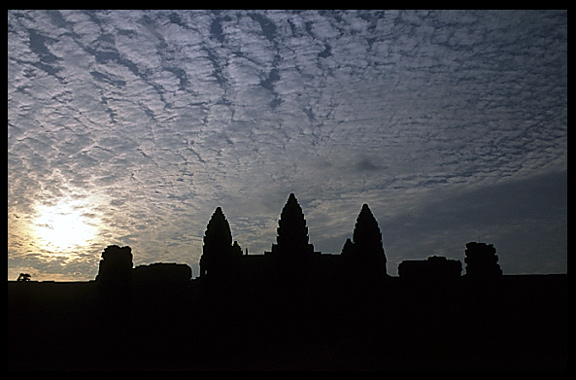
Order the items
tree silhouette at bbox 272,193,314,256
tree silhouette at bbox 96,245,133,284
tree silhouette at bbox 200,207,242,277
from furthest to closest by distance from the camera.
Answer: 1. tree silhouette at bbox 272,193,314,256
2. tree silhouette at bbox 200,207,242,277
3. tree silhouette at bbox 96,245,133,284

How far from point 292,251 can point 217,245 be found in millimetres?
6042

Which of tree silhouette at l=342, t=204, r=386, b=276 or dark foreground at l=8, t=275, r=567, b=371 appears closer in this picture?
dark foreground at l=8, t=275, r=567, b=371

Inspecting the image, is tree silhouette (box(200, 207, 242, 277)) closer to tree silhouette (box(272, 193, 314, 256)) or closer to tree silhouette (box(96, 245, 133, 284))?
tree silhouette (box(272, 193, 314, 256))

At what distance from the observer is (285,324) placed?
33.9 metres

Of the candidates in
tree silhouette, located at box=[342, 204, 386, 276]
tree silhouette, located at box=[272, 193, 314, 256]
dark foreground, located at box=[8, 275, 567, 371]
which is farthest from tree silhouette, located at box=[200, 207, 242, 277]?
tree silhouette, located at box=[342, 204, 386, 276]

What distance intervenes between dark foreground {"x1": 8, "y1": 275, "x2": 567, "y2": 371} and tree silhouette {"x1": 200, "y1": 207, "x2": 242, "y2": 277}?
162 cm

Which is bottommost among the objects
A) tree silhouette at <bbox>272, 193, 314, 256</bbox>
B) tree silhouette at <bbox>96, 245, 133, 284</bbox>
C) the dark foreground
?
the dark foreground

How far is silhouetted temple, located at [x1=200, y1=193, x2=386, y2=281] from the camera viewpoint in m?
35.9

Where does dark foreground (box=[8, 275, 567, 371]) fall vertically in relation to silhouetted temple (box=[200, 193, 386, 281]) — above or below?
below

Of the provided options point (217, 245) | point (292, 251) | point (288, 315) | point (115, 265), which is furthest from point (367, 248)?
point (115, 265)

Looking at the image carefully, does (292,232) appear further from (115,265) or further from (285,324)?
(115,265)

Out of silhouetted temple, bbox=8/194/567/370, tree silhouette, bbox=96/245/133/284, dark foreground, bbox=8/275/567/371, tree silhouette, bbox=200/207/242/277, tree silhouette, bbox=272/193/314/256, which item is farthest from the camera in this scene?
tree silhouette, bbox=272/193/314/256

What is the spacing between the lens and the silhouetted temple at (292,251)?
35875 mm
